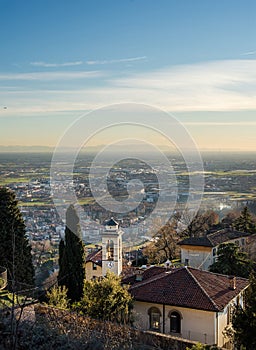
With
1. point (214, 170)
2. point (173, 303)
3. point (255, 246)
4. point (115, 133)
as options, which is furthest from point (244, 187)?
point (173, 303)

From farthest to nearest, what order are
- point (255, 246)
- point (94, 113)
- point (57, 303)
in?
point (255, 246), point (94, 113), point (57, 303)

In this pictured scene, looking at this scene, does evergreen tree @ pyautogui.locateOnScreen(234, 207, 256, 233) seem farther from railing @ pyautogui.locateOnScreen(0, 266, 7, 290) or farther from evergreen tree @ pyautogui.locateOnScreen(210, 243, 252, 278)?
railing @ pyautogui.locateOnScreen(0, 266, 7, 290)

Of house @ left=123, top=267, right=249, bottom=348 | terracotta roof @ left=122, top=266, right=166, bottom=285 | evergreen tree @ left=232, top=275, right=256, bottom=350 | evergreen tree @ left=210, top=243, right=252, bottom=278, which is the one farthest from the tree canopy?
evergreen tree @ left=232, top=275, right=256, bottom=350

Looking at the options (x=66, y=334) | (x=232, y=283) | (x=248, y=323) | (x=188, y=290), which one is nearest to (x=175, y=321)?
(x=188, y=290)

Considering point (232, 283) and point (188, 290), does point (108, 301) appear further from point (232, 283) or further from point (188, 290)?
point (232, 283)

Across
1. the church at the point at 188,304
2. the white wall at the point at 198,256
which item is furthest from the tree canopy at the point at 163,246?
the church at the point at 188,304

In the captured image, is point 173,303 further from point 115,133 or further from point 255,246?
point 255,246
